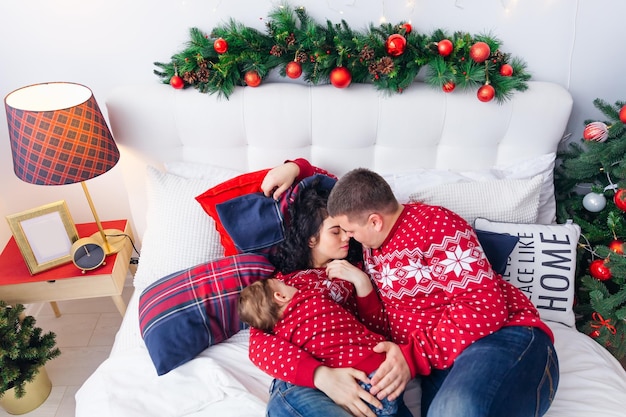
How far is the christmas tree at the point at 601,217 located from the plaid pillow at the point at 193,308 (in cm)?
121

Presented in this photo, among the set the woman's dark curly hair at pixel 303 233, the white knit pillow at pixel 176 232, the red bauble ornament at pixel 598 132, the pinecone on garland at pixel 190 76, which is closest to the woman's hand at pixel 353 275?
the woman's dark curly hair at pixel 303 233

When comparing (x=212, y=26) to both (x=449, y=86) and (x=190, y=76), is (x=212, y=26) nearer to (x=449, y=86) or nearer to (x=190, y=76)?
(x=190, y=76)

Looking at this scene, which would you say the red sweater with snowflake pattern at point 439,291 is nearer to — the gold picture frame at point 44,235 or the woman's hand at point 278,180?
the woman's hand at point 278,180

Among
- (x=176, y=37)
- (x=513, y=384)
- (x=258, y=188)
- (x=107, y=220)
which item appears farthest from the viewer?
(x=107, y=220)

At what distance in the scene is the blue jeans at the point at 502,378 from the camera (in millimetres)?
1086

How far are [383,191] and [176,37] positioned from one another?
105cm

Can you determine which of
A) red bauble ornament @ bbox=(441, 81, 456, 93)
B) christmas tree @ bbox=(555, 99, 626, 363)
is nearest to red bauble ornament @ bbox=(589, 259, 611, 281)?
christmas tree @ bbox=(555, 99, 626, 363)

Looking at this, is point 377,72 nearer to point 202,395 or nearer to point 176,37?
point 176,37

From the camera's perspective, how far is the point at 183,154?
6.01 feet

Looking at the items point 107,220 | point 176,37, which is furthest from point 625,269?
point 107,220

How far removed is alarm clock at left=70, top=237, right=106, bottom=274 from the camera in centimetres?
175

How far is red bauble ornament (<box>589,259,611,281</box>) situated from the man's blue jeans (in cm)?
61

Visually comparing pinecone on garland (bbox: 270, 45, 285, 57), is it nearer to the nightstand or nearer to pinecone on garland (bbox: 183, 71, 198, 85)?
pinecone on garland (bbox: 183, 71, 198, 85)

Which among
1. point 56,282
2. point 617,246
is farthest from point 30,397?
point 617,246
